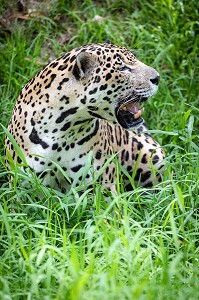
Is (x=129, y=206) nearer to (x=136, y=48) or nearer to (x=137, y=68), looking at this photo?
(x=137, y=68)

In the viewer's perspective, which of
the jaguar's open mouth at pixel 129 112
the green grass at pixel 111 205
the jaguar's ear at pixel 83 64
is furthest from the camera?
the jaguar's open mouth at pixel 129 112

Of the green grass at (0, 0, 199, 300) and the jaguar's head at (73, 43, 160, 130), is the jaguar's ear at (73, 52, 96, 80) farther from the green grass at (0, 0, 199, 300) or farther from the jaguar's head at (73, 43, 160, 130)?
the green grass at (0, 0, 199, 300)

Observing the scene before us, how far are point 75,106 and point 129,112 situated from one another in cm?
46

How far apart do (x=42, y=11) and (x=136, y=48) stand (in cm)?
118

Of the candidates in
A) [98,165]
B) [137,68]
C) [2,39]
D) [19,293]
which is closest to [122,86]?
[137,68]

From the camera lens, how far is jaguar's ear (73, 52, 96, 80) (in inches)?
229

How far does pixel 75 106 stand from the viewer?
5930 millimetres

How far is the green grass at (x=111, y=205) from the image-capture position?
4508 millimetres

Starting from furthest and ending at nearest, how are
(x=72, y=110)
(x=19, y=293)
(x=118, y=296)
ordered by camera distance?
(x=72, y=110)
(x=19, y=293)
(x=118, y=296)

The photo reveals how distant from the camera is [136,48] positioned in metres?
8.52

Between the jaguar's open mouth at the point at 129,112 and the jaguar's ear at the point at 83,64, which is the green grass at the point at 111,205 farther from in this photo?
the jaguar's ear at the point at 83,64

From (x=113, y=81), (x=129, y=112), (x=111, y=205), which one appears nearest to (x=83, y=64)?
(x=113, y=81)

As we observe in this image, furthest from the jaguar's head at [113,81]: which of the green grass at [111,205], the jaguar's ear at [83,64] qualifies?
the green grass at [111,205]

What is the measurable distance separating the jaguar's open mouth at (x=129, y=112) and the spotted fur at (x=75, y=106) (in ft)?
0.04
